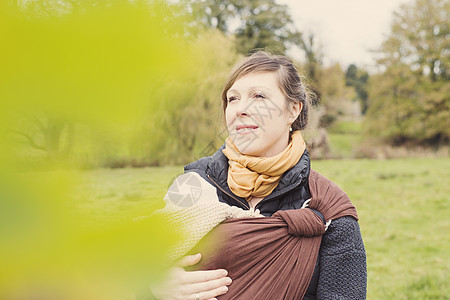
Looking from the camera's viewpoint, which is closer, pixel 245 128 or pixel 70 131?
pixel 70 131

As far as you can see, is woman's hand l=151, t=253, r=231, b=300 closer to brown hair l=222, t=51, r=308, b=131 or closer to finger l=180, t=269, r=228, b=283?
finger l=180, t=269, r=228, b=283

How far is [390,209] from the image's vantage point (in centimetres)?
725

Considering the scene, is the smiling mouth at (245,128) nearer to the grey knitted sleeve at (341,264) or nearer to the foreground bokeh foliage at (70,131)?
the grey knitted sleeve at (341,264)

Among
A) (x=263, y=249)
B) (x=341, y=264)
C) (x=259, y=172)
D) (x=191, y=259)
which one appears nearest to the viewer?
(x=191, y=259)

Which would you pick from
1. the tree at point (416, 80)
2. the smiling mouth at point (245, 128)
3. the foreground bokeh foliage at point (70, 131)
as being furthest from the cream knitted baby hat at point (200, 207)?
the tree at point (416, 80)

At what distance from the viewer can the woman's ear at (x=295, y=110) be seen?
1493 millimetres

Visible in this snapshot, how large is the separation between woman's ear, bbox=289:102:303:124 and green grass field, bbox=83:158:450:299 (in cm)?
103

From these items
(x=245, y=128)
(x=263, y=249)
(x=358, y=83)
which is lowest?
(x=263, y=249)

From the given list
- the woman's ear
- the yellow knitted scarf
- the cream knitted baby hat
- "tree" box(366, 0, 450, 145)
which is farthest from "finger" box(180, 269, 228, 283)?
"tree" box(366, 0, 450, 145)

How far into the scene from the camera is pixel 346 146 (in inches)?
831

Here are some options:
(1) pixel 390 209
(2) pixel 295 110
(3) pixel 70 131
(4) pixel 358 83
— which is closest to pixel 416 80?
(4) pixel 358 83

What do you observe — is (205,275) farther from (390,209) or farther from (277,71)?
(390,209)

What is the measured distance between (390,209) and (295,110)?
6.57 m

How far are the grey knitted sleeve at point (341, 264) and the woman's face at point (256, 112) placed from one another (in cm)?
39
